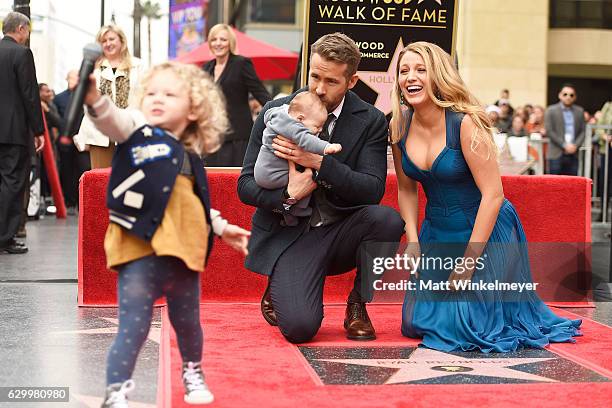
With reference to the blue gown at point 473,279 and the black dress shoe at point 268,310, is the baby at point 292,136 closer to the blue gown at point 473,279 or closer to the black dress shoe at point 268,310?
the black dress shoe at point 268,310

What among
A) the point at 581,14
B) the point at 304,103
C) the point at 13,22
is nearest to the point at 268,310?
the point at 304,103

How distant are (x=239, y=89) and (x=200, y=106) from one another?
5532 millimetres

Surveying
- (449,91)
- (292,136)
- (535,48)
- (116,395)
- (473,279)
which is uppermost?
(535,48)

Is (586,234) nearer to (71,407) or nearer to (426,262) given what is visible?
(426,262)

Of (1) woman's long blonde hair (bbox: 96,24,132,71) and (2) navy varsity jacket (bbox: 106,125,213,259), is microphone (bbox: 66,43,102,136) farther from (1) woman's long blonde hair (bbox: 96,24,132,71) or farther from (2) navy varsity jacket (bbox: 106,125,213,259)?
(1) woman's long blonde hair (bbox: 96,24,132,71)

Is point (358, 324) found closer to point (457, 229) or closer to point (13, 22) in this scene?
point (457, 229)

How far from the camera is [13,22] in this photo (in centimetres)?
933

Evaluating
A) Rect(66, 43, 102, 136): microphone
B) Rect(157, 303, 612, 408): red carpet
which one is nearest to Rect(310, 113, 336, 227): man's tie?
Rect(157, 303, 612, 408): red carpet

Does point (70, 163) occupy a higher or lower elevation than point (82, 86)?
lower

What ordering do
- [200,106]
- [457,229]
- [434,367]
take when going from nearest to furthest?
[200,106] → [434,367] → [457,229]

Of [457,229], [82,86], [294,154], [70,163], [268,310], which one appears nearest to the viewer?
[82,86]

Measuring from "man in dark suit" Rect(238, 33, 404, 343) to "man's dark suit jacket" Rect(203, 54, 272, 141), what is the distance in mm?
3702

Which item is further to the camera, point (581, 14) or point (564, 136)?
point (581, 14)

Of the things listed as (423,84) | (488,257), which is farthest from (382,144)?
(488,257)
